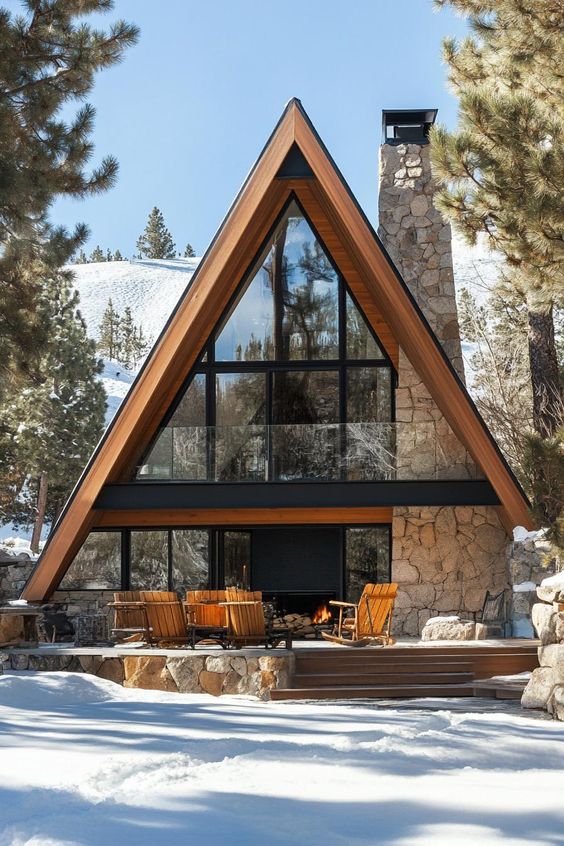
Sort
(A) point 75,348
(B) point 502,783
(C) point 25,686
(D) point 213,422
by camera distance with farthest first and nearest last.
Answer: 1. (A) point 75,348
2. (D) point 213,422
3. (C) point 25,686
4. (B) point 502,783

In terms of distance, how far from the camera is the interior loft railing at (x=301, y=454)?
15.8m

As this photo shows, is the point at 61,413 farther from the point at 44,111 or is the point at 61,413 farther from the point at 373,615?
the point at 44,111

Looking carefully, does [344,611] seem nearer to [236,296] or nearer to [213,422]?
[213,422]

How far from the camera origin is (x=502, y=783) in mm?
5250

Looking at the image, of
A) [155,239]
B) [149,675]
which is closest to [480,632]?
[149,675]

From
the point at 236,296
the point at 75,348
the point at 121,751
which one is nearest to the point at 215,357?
the point at 236,296

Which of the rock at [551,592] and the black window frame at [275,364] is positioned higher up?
the black window frame at [275,364]

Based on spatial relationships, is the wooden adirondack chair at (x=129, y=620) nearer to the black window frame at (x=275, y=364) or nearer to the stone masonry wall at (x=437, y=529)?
the black window frame at (x=275, y=364)

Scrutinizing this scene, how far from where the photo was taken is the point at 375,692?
39.0ft

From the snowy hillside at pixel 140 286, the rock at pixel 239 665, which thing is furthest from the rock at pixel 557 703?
the snowy hillside at pixel 140 286

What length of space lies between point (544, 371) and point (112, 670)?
949cm

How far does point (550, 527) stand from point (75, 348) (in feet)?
82.7

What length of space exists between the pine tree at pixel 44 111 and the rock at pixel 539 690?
718cm

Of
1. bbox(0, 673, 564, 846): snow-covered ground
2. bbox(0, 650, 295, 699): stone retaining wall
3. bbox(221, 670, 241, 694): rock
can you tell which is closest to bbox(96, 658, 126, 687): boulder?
bbox(0, 650, 295, 699): stone retaining wall
